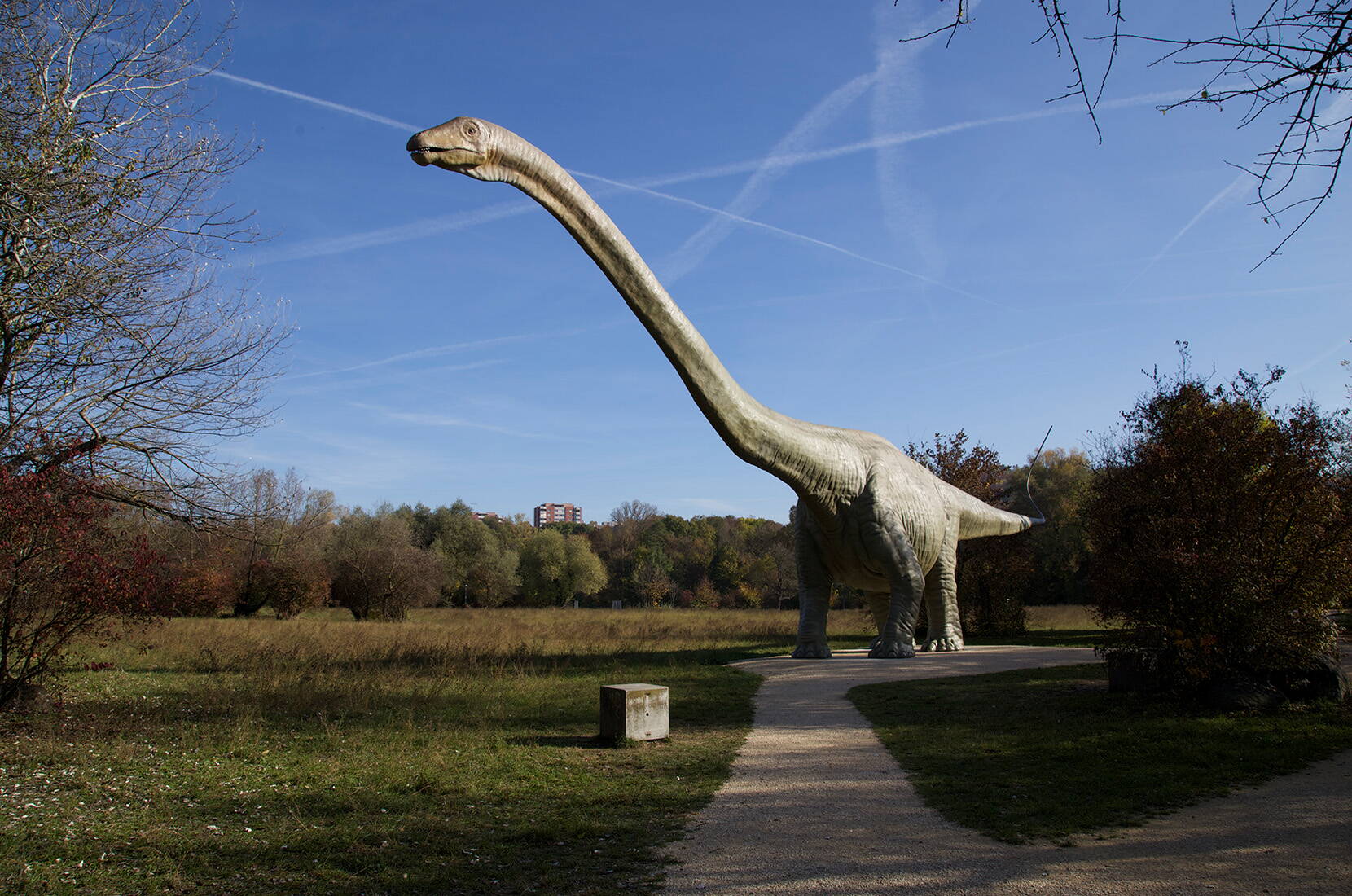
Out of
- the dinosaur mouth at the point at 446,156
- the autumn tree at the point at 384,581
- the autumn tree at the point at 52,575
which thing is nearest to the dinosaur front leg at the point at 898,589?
the dinosaur mouth at the point at 446,156

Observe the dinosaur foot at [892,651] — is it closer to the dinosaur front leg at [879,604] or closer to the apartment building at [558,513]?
the dinosaur front leg at [879,604]

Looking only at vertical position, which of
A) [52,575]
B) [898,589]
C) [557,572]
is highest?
[557,572]

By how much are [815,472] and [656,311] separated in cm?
425

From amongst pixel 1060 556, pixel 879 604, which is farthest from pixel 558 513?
pixel 879 604

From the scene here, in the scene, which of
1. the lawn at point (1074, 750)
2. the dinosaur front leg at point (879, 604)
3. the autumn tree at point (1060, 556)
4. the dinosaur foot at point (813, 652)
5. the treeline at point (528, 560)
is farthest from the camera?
the autumn tree at point (1060, 556)

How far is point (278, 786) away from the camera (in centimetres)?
550

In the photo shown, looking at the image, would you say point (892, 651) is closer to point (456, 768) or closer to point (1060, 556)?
point (456, 768)

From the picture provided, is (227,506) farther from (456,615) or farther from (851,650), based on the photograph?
(456,615)

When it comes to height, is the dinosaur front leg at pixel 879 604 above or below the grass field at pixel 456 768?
above

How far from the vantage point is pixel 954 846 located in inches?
172

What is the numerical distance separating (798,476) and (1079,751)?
4675 mm

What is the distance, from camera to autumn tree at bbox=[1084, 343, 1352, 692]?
793cm

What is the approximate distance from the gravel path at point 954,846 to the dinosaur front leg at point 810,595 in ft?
21.1

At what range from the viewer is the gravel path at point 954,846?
12.5ft
